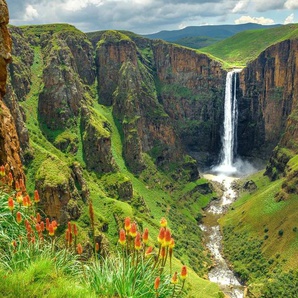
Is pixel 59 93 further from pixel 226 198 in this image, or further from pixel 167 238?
pixel 167 238

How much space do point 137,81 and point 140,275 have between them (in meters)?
138

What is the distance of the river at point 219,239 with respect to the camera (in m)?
74.2

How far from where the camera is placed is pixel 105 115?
454 feet

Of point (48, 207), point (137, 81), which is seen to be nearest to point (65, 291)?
point (48, 207)

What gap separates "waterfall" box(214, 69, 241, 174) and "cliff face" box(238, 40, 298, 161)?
2.92 m

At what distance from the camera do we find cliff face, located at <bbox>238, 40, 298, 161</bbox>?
135625 millimetres

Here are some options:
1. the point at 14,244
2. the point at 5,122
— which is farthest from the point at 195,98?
the point at 14,244

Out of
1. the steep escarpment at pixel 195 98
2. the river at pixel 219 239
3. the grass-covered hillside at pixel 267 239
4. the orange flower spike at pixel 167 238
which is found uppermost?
the orange flower spike at pixel 167 238

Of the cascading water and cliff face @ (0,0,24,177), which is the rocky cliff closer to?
the cascading water

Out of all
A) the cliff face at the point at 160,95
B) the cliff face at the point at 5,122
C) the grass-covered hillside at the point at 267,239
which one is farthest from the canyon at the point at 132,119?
the cliff face at the point at 5,122

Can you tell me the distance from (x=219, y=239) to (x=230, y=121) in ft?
227

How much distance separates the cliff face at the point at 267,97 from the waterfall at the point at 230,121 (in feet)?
9.57

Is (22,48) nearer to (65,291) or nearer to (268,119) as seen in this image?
(268,119)

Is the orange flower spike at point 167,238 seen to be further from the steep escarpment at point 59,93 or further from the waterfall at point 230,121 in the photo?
the waterfall at point 230,121
